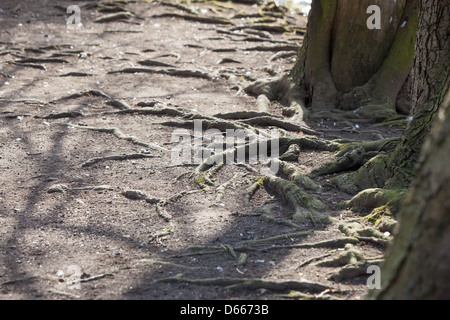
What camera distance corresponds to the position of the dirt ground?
3725mm

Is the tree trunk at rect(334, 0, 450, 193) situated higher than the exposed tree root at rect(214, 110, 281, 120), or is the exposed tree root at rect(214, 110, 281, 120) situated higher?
the tree trunk at rect(334, 0, 450, 193)

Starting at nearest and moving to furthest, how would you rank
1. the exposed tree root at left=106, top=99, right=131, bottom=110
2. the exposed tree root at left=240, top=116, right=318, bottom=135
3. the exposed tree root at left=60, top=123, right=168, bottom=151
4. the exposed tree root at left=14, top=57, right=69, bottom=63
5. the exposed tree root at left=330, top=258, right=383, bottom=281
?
the exposed tree root at left=330, top=258, right=383, bottom=281 < the exposed tree root at left=60, top=123, right=168, bottom=151 < the exposed tree root at left=240, top=116, right=318, bottom=135 < the exposed tree root at left=106, top=99, right=131, bottom=110 < the exposed tree root at left=14, top=57, right=69, bottom=63

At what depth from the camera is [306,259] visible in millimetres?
3918

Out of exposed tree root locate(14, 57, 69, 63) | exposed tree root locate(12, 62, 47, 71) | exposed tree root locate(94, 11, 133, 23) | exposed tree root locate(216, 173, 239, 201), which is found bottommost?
exposed tree root locate(216, 173, 239, 201)

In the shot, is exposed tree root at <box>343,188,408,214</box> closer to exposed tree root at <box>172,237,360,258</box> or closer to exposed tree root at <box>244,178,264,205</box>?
exposed tree root at <box>172,237,360,258</box>

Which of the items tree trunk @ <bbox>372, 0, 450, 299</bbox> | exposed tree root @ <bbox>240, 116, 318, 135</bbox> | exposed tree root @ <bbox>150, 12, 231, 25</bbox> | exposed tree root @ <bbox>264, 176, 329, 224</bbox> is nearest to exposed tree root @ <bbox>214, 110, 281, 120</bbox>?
exposed tree root @ <bbox>240, 116, 318, 135</bbox>

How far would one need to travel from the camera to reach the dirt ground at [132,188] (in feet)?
12.2

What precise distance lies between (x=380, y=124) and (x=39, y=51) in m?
6.49

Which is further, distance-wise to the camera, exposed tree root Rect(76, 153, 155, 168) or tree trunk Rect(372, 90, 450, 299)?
exposed tree root Rect(76, 153, 155, 168)

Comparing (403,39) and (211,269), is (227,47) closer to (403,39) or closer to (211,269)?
(403,39)

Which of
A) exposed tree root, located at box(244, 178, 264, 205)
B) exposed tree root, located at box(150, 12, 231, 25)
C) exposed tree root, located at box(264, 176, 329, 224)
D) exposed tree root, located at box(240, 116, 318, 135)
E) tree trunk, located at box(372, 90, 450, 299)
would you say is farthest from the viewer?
exposed tree root, located at box(150, 12, 231, 25)

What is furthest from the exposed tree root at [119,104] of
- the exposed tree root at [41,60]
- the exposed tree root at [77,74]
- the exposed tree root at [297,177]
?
the exposed tree root at [297,177]
